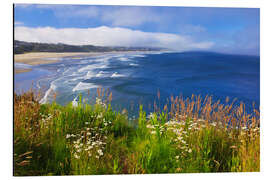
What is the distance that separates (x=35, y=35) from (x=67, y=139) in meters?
1.39

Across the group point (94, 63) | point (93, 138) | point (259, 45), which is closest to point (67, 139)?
point (93, 138)

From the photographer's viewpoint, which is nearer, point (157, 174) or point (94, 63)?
point (157, 174)

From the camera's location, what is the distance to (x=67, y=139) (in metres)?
2.87

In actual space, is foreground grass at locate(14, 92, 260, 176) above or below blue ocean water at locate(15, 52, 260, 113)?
below

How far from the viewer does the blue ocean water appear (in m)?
3.07

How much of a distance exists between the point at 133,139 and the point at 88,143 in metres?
0.59

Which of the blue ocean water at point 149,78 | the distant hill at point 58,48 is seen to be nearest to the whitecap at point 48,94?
the blue ocean water at point 149,78

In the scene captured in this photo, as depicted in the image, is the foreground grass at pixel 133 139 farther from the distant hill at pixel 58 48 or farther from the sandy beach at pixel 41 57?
the distant hill at pixel 58 48

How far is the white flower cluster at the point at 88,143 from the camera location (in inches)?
106

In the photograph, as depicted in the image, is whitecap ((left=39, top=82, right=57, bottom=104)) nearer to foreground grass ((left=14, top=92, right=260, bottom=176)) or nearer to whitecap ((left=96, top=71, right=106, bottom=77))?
foreground grass ((left=14, top=92, right=260, bottom=176))

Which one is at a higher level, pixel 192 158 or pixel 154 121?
pixel 154 121

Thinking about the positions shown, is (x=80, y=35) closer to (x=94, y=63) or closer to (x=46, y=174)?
(x=94, y=63)

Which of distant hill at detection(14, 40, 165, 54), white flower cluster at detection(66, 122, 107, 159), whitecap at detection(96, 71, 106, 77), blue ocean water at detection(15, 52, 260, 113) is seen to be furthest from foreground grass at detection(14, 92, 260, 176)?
distant hill at detection(14, 40, 165, 54)
